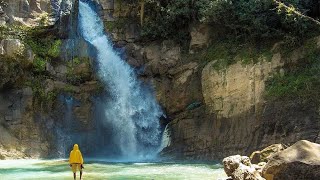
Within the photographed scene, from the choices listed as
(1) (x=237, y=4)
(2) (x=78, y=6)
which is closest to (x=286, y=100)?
(1) (x=237, y=4)

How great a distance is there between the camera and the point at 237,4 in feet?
81.3

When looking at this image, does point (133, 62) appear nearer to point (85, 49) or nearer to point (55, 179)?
point (85, 49)

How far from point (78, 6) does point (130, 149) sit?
10612mm

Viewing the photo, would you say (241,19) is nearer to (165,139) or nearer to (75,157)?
(165,139)

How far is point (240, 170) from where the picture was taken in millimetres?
11484

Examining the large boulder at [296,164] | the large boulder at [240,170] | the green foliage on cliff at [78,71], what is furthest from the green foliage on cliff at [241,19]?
the large boulder at [296,164]

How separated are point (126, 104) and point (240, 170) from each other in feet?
53.3

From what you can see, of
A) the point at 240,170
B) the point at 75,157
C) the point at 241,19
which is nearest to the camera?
the point at 240,170

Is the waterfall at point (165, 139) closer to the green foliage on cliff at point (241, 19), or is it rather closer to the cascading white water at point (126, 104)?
the cascading white water at point (126, 104)

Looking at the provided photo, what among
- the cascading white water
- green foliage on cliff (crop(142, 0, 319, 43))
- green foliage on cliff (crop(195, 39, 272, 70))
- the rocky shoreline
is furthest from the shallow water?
green foliage on cliff (crop(142, 0, 319, 43))

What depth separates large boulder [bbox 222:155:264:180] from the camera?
11.3 metres

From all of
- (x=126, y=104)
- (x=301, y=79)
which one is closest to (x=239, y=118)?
(x=301, y=79)

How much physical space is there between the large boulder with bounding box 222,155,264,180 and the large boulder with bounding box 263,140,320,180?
2.22 feet

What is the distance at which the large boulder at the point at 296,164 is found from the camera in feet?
32.0
